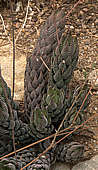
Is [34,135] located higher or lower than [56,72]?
lower

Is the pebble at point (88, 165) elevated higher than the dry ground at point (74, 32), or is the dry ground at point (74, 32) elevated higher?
the dry ground at point (74, 32)

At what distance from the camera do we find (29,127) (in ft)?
3.08

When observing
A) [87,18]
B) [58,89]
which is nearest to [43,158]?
[58,89]

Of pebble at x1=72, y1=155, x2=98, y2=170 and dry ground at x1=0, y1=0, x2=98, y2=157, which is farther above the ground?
dry ground at x1=0, y1=0, x2=98, y2=157

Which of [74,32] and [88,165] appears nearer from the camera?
[88,165]

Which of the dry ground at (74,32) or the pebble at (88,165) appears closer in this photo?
the pebble at (88,165)

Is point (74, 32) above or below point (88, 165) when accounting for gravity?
above

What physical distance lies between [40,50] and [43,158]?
0.47 m

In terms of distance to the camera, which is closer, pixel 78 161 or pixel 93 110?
pixel 78 161

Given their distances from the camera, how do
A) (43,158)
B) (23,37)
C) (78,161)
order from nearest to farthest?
(43,158) < (78,161) < (23,37)

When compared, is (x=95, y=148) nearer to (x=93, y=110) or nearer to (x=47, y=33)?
(x=93, y=110)

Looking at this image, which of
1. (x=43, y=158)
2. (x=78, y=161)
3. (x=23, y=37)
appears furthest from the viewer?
(x=23, y=37)

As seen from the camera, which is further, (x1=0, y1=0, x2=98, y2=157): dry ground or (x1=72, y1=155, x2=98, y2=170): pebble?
(x1=0, y1=0, x2=98, y2=157): dry ground

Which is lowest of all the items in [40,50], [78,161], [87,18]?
[78,161]
